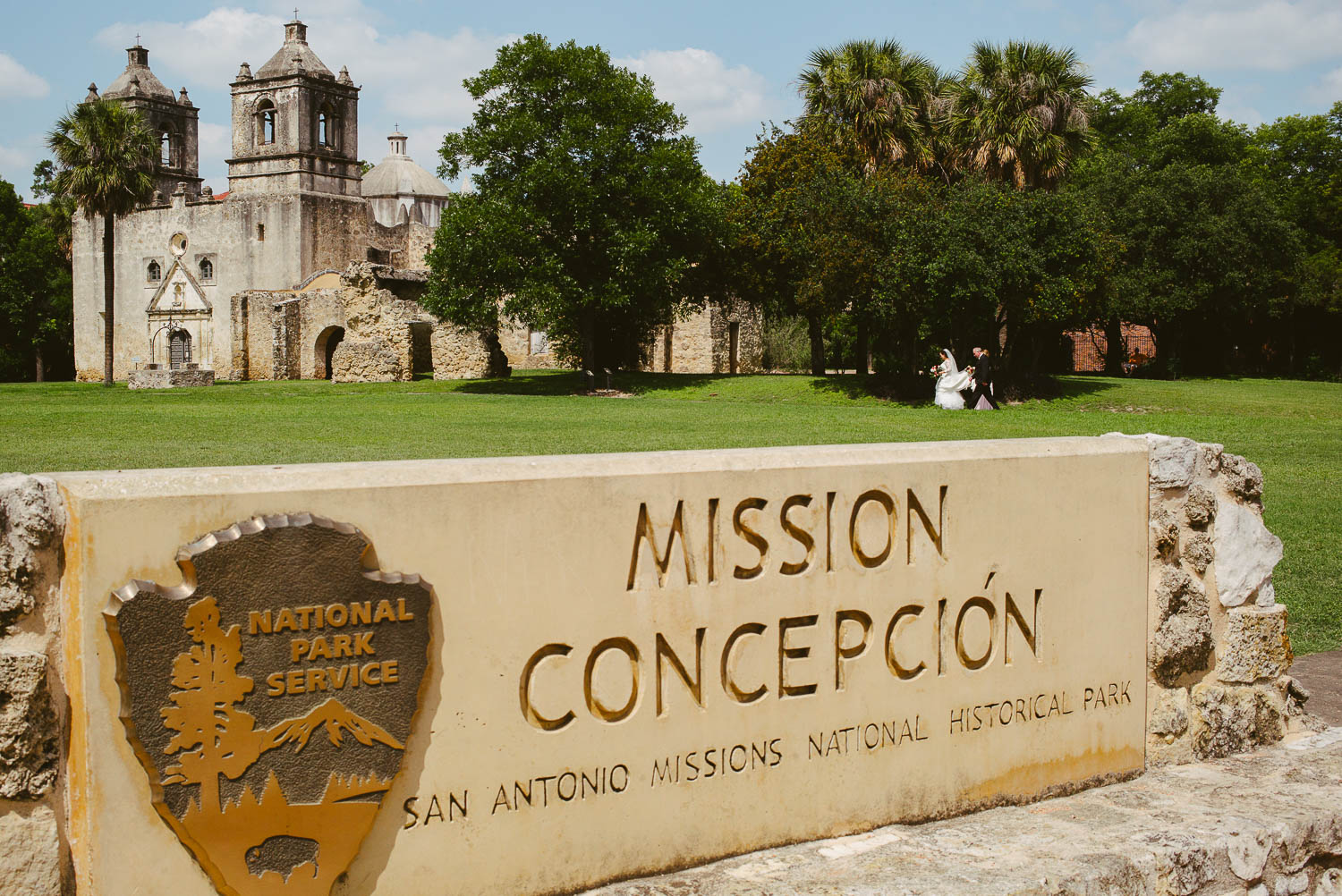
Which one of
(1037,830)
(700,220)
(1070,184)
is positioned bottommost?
(1037,830)

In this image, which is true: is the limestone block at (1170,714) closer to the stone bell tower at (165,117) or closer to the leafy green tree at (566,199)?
the leafy green tree at (566,199)

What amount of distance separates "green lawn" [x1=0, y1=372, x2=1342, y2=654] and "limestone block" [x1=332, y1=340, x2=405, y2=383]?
21.7ft

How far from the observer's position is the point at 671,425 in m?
16.8

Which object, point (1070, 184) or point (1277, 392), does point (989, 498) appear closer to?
point (1277, 392)

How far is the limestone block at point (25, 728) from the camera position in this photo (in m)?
2.27

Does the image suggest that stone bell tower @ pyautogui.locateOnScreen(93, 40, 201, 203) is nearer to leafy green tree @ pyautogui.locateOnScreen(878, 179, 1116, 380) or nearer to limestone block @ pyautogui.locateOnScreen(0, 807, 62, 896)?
leafy green tree @ pyautogui.locateOnScreen(878, 179, 1116, 380)

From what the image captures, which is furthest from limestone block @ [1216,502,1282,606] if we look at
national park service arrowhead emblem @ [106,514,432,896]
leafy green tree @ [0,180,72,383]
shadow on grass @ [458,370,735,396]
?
leafy green tree @ [0,180,72,383]

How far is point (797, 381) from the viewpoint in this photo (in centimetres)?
2858

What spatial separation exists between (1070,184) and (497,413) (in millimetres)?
24918

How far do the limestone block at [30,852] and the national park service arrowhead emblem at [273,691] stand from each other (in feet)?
0.70

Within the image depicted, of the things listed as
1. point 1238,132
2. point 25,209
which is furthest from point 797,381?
point 25,209

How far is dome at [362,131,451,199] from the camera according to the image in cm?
6956

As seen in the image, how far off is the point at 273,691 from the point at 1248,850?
272cm

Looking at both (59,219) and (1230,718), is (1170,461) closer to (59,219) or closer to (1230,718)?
(1230,718)
